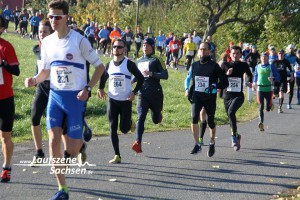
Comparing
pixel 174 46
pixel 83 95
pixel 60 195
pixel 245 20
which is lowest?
pixel 60 195

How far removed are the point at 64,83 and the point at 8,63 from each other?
49.2 inches

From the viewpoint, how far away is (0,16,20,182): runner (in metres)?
8.30

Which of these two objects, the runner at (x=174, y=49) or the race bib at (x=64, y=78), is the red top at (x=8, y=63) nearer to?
the race bib at (x=64, y=78)

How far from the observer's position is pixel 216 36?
46.6 meters

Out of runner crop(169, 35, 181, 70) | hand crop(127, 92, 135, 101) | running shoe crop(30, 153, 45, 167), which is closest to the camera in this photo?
running shoe crop(30, 153, 45, 167)

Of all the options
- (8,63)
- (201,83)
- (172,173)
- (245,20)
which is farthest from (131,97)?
(245,20)

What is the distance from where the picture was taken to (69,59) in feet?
24.2

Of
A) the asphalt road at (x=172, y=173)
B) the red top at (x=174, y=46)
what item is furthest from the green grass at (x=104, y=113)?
the red top at (x=174, y=46)

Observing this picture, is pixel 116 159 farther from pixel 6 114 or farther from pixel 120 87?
pixel 6 114

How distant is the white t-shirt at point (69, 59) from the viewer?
7375 mm

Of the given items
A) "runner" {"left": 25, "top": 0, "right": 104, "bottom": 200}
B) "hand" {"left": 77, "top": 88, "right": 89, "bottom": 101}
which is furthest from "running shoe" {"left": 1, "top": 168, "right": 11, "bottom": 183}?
"hand" {"left": 77, "top": 88, "right": 89, "bottom": 101}

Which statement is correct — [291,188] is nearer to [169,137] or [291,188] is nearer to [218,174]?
[218,174]

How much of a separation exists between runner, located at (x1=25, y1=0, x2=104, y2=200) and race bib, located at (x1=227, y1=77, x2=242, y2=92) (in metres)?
5.66

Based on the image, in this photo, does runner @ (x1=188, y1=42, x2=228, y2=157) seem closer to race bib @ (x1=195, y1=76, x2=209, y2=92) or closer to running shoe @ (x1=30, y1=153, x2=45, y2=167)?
race bib @ (x1=195, y1=76, x2=209, y2=92)
